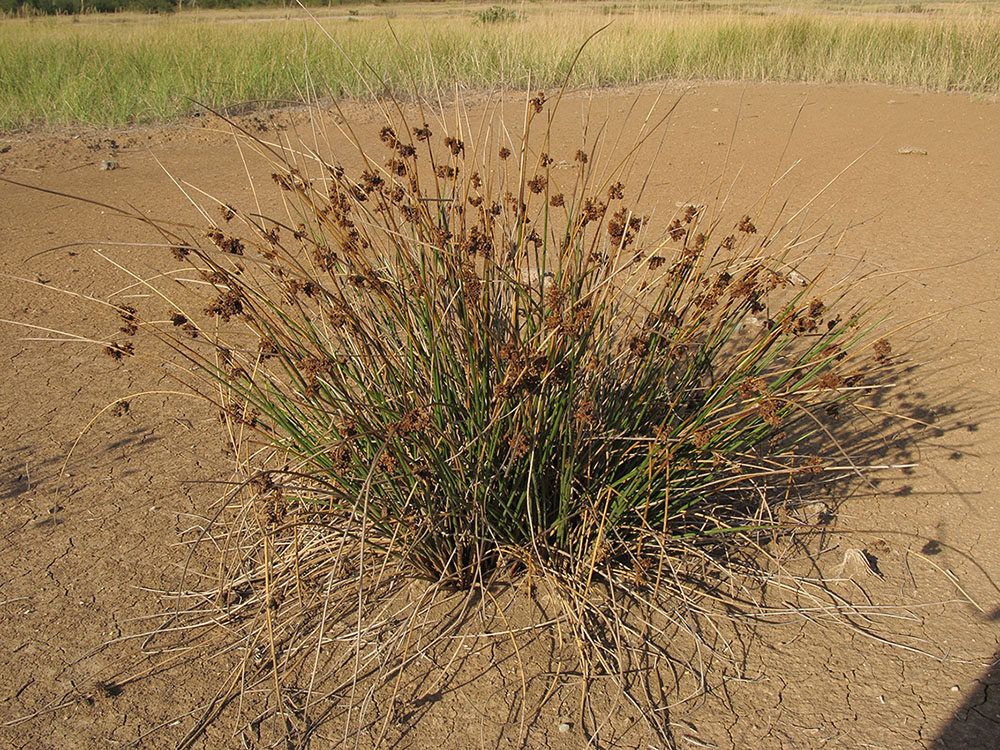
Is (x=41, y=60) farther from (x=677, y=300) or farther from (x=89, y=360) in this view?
(x=677, y=300)

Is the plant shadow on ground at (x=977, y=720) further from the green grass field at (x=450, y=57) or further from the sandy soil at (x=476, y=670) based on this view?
the green grass field at (x=450, y=57)

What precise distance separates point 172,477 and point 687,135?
633cm

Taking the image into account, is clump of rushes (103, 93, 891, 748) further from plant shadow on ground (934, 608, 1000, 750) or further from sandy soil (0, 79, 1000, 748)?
plant shadow on ground (934, 608, 1000, 750)

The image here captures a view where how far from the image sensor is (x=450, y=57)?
1020 centimetres

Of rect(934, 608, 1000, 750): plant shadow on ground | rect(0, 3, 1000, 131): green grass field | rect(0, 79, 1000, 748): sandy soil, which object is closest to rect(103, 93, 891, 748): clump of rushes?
rect(0, 79, 1000, 748): sandy soil

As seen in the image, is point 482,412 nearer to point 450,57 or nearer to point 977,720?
point 977,720

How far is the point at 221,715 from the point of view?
214 cm

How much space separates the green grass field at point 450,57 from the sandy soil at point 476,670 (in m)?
3.62

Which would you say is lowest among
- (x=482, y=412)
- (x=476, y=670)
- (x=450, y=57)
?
(x=476, y=670)

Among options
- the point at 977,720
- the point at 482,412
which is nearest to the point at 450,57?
the point at 482,412

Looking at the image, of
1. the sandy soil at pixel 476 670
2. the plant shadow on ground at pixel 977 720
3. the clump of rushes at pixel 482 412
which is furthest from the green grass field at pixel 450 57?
the plant shadow on ground at pixel 977 720

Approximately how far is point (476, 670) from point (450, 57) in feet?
30.0

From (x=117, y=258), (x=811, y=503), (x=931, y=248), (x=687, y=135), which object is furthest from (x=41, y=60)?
(x=811, y=503)

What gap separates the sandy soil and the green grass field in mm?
3618
